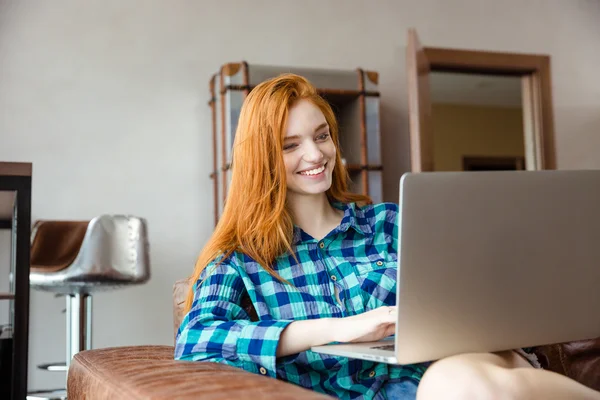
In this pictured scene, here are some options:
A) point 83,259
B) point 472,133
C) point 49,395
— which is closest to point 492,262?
point 83,259

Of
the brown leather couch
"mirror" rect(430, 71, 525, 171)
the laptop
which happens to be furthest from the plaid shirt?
"mirror" rect(430, 71, 525, 171)

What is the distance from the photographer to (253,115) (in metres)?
1.65

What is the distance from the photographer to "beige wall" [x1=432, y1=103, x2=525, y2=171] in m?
8.33

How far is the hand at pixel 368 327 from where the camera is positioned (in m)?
1.18

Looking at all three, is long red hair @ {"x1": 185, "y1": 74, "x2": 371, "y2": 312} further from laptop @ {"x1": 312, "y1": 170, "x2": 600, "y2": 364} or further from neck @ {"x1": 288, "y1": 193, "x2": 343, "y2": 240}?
laptop @ {"x1": 312, "y1": 170, "x2": 600, "y2": 364}

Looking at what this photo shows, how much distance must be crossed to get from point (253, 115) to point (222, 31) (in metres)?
2.87

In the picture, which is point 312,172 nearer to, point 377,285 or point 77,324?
point 377,285

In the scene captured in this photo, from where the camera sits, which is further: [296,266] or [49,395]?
[49,395]

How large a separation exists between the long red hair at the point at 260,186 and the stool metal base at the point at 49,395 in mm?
1870

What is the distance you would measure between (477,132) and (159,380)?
25.7 ft

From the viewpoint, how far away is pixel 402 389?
1.37 m

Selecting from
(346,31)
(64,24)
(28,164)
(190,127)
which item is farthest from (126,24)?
(28,164)

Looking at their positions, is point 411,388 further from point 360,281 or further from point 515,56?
point 515,56

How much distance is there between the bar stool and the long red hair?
1659mm
